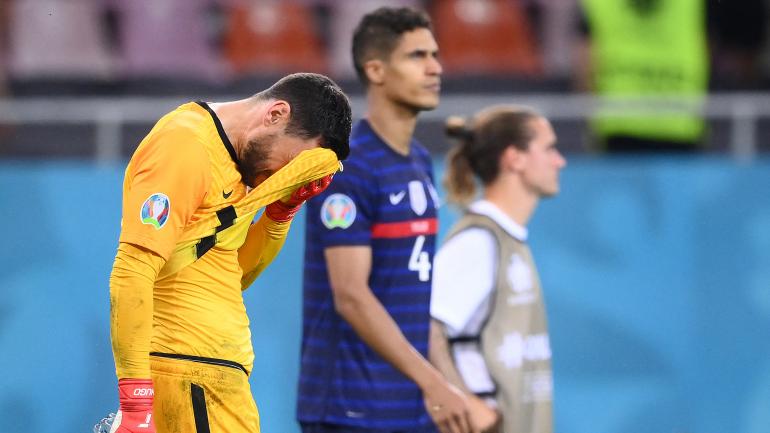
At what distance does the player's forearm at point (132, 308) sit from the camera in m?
3.60

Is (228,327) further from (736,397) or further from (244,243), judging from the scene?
(736,397)

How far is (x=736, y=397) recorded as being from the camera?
297 inches

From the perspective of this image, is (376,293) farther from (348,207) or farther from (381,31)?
(381,31)

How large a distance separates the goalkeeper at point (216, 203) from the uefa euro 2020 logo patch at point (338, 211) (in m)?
0.95

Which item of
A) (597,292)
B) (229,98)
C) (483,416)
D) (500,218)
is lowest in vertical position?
(597,292)

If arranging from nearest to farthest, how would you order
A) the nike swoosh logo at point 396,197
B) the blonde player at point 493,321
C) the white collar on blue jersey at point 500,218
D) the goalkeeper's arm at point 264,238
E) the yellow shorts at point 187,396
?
the yellow shorts at point 187,396, the goalkeeper's arm at point 264,238, the nike swoosh logo at point 396,197, the blonde player at point 493,321, the white collar on blue jersey at point 500,218

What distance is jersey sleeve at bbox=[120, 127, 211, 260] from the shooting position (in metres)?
3.63

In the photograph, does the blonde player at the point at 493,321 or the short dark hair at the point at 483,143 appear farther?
the short dark hair at the point at 483,143

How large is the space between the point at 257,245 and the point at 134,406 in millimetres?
923

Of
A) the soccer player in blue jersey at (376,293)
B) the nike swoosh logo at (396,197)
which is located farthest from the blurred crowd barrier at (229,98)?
the nike swoosh logo at (396,197)

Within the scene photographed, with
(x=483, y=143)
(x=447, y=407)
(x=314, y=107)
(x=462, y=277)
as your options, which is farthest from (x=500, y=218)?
(x=314, y=107)

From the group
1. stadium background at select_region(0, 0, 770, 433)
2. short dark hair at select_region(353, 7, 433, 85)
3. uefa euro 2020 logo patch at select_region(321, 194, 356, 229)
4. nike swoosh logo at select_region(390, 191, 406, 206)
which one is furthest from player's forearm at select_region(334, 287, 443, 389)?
stadium background at select_region(0, 0, 770, 433)

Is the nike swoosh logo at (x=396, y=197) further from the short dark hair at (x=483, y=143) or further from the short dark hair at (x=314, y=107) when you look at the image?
the short dark hair at (x=314, y=107)

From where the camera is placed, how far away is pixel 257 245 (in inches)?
173
